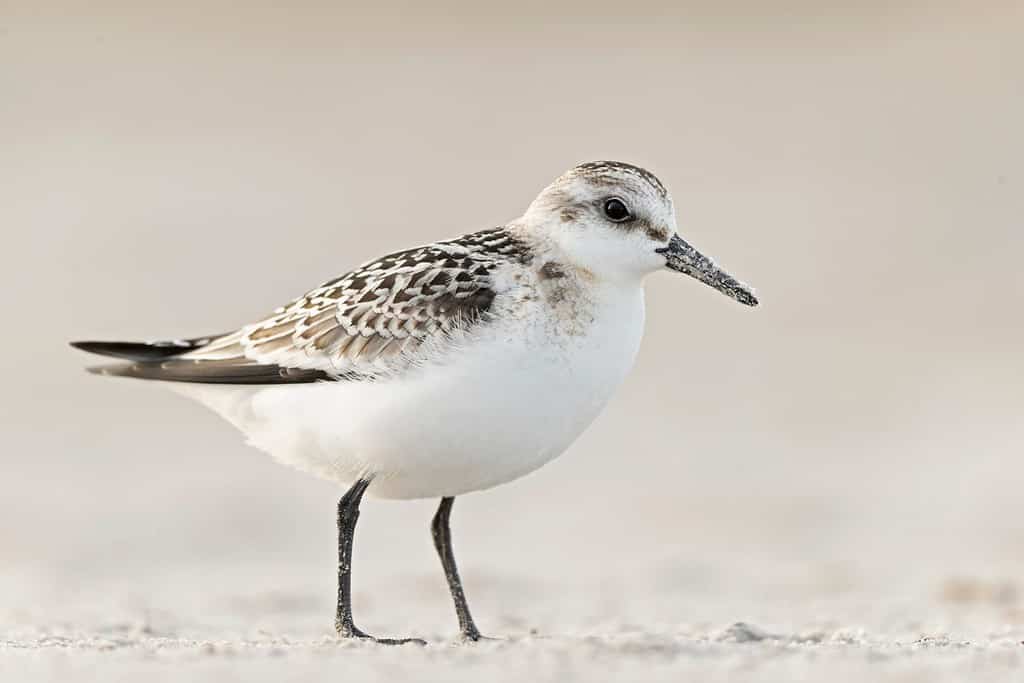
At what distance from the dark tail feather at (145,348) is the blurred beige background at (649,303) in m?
1.16

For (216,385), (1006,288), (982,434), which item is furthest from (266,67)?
(216,385)

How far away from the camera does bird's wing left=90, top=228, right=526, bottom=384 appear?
669cm

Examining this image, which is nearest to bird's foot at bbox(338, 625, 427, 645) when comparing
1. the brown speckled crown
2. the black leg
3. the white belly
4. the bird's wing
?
the black leg

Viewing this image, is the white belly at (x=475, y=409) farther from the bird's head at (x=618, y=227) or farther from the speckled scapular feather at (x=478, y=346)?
the bird's head at (x=618, y=227)

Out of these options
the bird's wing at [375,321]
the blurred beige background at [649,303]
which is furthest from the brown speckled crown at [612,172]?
the blurred beige background at [649,303]

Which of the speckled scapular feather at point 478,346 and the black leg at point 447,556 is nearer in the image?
the speckled scapular feather at point 478,346

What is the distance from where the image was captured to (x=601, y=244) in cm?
680

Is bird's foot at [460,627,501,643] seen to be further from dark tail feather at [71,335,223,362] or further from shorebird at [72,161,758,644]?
dark tail feather at [71,335,223,362]

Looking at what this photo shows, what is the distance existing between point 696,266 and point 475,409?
41.9 inches

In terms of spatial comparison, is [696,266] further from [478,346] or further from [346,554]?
[346,554]

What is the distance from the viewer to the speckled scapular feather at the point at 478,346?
21.5ft

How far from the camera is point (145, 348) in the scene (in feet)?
25.7

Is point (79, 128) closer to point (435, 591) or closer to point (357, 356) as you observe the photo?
point (435, 591)

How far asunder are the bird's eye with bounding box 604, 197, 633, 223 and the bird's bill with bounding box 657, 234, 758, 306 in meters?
0.18
